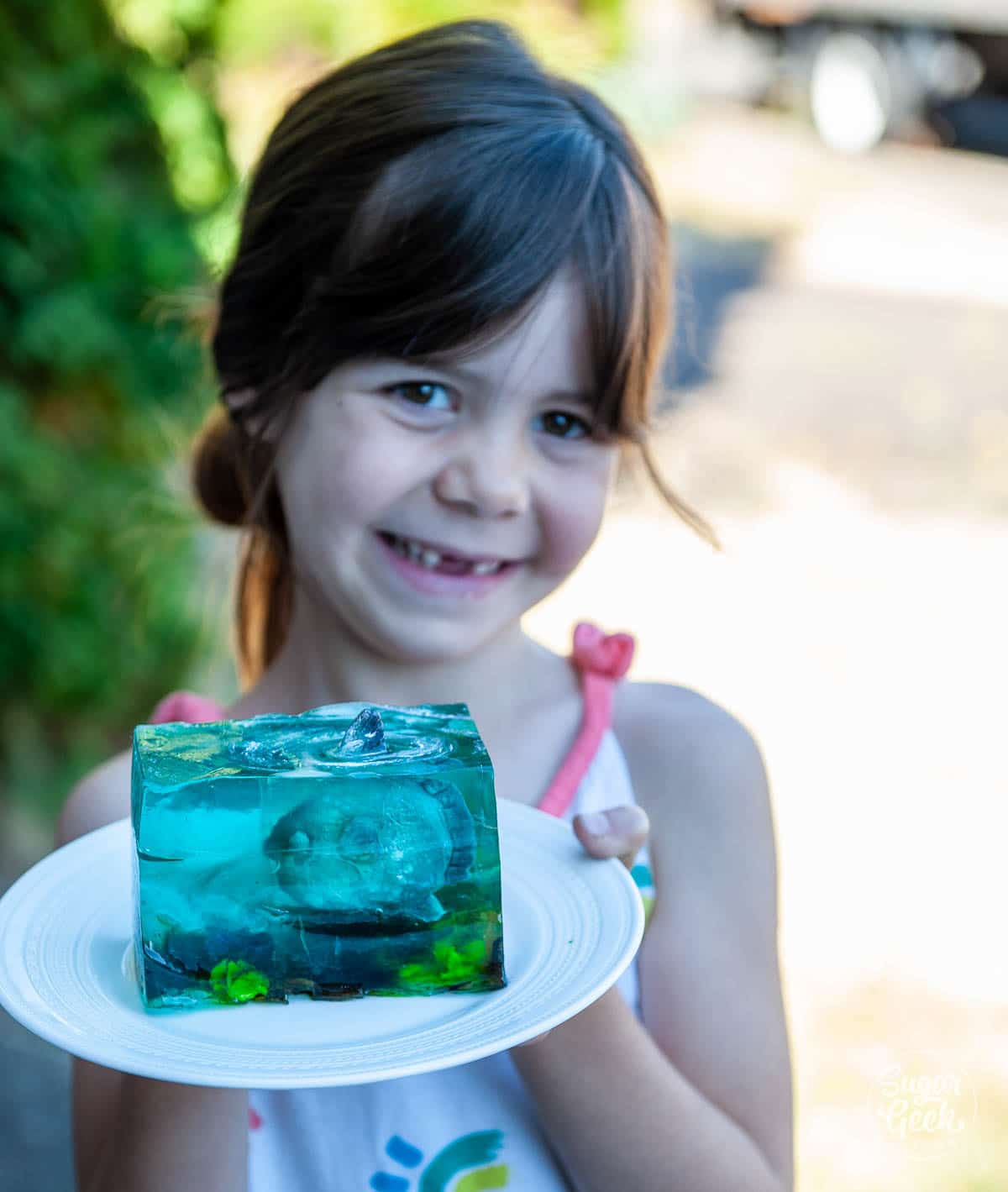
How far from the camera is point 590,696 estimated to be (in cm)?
201

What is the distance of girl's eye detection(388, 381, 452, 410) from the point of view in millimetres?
1788

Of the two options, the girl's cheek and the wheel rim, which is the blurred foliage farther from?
the wheel rim

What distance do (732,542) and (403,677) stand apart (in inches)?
203

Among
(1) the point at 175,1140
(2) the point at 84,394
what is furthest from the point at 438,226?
(2) the point at 84,394

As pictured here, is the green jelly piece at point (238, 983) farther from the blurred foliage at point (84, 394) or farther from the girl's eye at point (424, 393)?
the blurred foliage at point (84, 394)

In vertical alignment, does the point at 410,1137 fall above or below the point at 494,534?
below

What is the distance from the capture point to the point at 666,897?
1854mm

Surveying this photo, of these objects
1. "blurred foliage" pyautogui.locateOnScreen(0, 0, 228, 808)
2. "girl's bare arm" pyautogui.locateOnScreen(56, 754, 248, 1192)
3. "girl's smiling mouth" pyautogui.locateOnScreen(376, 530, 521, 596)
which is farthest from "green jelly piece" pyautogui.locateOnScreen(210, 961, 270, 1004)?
"blurred foliage" pyautogui.locateOnScreen(0, 0, 228, 808)

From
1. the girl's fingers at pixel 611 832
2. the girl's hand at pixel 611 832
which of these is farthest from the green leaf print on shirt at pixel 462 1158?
the girl's fingers at pixel 611 832

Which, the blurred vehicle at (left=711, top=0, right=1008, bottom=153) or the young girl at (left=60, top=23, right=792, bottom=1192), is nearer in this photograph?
the young girl at (left=60, top=23, right=792, bottom=1192)

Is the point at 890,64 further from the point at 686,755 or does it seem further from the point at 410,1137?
the point at 410,1137

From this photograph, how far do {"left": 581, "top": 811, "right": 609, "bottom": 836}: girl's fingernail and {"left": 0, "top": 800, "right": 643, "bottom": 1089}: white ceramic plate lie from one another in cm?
3

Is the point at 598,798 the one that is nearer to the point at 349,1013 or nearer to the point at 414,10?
the point at 349,1013

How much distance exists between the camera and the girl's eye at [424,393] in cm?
179
